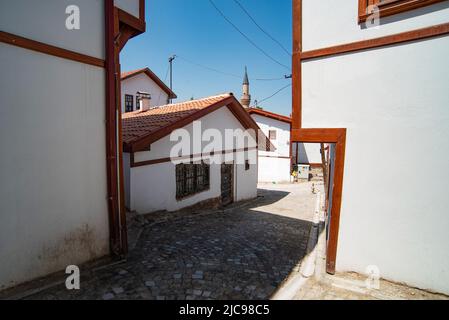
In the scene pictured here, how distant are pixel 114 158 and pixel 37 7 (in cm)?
262

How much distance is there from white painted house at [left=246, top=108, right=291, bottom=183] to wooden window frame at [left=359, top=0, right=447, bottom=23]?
17.1 meters

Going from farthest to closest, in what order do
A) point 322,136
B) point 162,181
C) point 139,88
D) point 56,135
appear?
point 139,88 → point 162,181 → point 322,136 → point 56,135

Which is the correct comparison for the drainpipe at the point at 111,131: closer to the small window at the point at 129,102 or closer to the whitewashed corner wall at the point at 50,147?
the whitewashed corner wall at the point at 50,147

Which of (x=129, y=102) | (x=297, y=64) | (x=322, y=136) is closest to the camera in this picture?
(x=322, y=136)

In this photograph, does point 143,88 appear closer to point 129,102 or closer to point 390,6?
point 129,102

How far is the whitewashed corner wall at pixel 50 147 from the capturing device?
3.67m

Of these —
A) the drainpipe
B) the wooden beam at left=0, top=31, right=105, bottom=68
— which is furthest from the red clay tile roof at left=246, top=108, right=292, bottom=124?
the wooden beam at left=0, top=31, right=105, bottom=68

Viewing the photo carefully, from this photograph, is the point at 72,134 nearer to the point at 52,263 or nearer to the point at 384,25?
the point at 52,263

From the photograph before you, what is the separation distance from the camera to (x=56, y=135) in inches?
163

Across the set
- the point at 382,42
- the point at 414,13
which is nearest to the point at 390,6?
the point at 414,13

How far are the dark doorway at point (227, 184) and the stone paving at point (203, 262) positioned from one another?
301cm

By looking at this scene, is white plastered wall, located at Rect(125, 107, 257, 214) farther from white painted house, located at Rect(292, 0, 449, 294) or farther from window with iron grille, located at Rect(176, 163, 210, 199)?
white painted house, located at Rect(292, 0, 449, 294)

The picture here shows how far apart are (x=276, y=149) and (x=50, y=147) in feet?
60.7

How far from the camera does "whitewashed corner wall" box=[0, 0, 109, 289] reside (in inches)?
144
